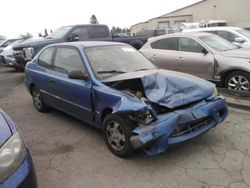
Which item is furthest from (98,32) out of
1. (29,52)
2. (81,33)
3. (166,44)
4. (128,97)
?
(128,97)

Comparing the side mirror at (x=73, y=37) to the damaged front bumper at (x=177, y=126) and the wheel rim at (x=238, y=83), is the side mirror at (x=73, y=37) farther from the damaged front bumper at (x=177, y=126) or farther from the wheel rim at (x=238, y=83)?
the damaged front bumper at (x=177, y=126)

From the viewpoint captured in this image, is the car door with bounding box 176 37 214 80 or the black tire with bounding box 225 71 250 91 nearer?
the black tire with bounding box 225 71 250 91

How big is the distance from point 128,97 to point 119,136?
1.80ft

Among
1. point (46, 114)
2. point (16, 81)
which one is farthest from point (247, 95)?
point (16, 81)

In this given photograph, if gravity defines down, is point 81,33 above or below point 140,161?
above

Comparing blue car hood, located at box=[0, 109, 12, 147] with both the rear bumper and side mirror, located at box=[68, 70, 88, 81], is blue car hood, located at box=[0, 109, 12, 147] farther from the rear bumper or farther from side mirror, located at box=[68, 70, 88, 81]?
side mirror, located at box=[68, 70, 88, 81]

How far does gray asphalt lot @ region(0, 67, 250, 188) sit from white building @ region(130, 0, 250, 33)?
98.3 ft

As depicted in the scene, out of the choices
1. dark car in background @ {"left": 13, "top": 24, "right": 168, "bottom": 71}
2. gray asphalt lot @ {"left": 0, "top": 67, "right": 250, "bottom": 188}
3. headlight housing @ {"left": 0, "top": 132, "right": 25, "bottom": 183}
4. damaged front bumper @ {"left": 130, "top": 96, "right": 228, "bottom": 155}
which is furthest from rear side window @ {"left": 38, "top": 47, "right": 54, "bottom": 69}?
dark car in background @ {"left": 13, "top": 24, "right": 168, "bottom": 71}

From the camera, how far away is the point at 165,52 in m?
8.28

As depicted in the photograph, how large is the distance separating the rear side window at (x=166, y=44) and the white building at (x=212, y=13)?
25809 millimetres

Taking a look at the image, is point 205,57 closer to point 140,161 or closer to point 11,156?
point 140,161

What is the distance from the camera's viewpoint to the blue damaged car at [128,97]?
3.68 m

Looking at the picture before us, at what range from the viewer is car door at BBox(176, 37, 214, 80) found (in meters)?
7.24

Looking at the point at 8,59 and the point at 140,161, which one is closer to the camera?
the point at 140,161
